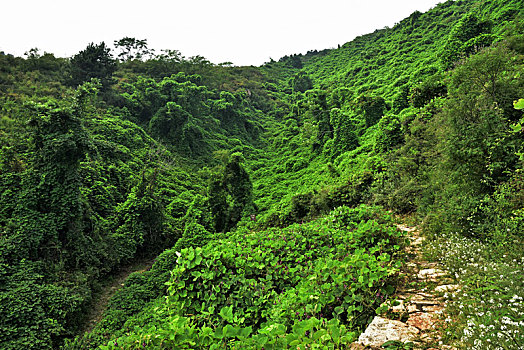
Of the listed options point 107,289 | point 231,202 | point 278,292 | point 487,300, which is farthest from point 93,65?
point 487,300

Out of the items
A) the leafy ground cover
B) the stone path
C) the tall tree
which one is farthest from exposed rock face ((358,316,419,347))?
the tall tree

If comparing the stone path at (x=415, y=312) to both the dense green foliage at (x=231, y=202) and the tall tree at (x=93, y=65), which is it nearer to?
the dense green foliage at (x=231, y=202)

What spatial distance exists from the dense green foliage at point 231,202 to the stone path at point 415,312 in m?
0.22

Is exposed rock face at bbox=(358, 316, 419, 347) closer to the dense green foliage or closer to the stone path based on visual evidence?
the stone path

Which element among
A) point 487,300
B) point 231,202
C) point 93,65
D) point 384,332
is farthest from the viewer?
point 93,65

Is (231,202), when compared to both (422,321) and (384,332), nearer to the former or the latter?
(422,321)

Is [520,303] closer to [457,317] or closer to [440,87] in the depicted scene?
[457,317]

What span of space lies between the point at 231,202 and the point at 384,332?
47.2 ft

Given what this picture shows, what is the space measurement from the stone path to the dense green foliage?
22 cm

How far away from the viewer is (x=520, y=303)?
2.04 metres

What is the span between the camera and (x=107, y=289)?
10977 millimetres

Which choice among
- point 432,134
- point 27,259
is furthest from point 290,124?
point 27,259

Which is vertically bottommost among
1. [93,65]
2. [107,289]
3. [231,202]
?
[107,289]

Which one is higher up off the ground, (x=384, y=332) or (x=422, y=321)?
(x=384, y=332)
